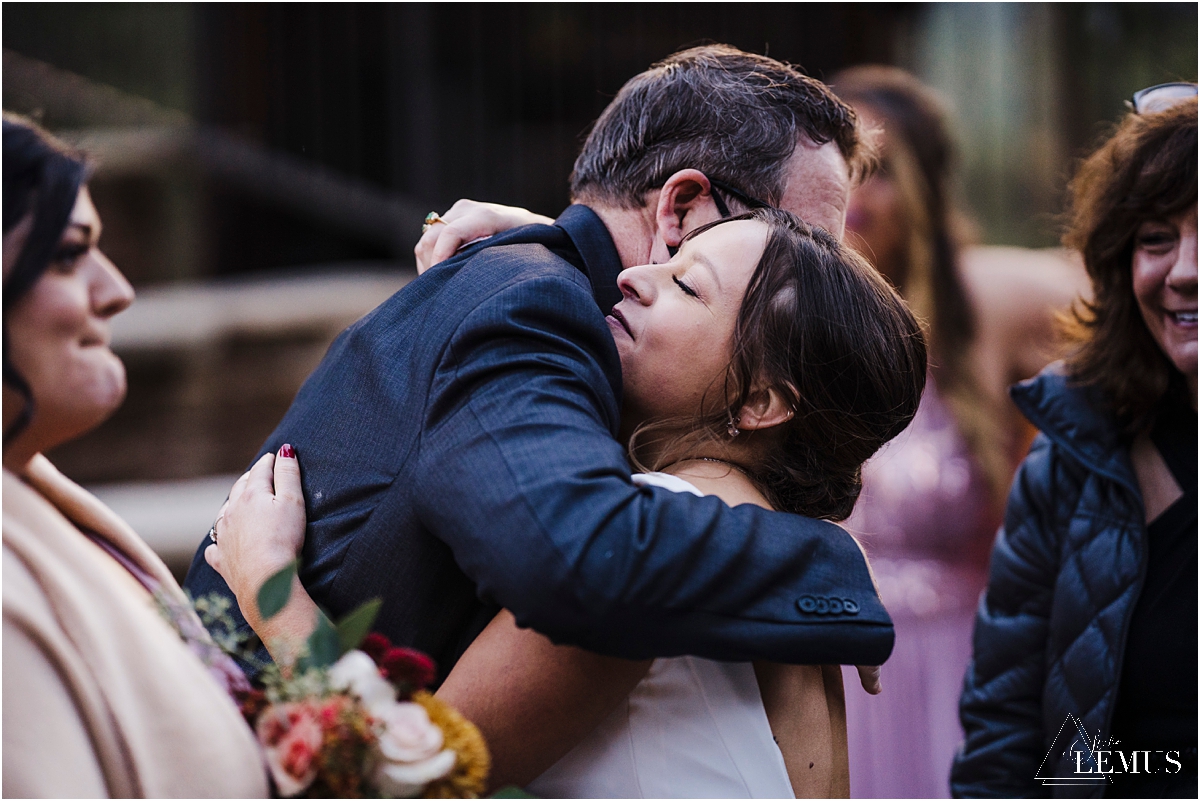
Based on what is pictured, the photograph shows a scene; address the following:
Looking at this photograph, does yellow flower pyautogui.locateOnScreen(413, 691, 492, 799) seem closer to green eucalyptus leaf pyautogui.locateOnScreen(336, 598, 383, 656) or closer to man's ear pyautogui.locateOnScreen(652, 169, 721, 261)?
green eucalyptus leaf pyautogui.locateOnScreen(336, 598, 383, 656)

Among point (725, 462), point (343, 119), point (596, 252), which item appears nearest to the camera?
point (725, 462)

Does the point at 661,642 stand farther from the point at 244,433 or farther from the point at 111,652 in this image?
the point at 244,433

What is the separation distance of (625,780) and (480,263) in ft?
2.41

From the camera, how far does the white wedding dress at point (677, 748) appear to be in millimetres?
1470

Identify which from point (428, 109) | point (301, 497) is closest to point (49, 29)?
point (428, 109)

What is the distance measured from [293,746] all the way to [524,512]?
337mm

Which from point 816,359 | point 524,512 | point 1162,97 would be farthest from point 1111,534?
point 524,512

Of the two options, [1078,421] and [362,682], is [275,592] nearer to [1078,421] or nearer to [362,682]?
[362,682]

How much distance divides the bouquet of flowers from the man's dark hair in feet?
3.13

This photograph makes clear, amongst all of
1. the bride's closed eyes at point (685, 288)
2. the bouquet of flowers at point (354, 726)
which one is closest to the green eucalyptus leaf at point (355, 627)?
the bouquet of flowers at point (354, 726)

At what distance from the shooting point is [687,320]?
1.55 m

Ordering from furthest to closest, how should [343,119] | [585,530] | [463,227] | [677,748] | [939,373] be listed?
1. [343,119]
2. [939,373]
3. [463,227]
4. [677,748]
5. [585,530]

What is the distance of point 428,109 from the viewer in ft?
21.2

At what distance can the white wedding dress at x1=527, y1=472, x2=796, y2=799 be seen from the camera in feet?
4.82
